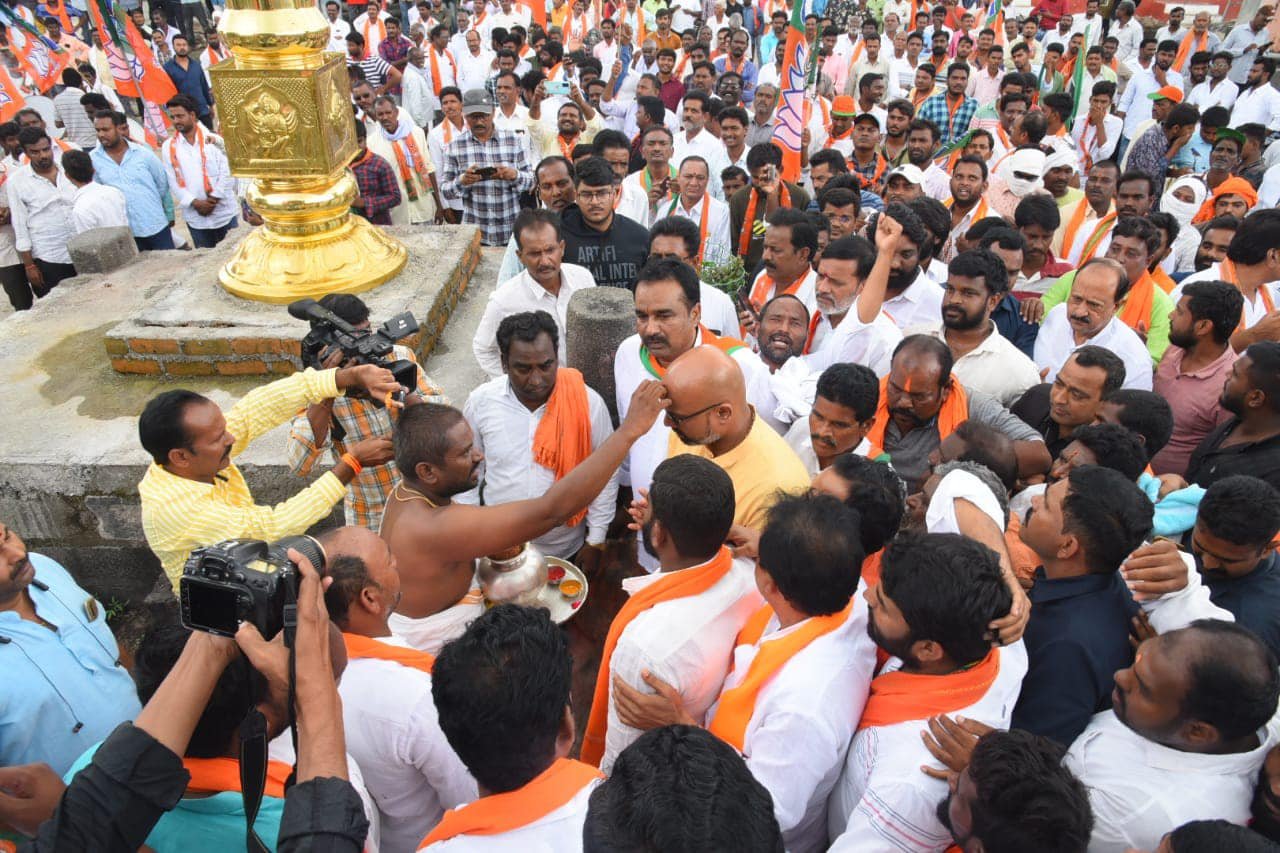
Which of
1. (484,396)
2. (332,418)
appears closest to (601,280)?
(484,396)

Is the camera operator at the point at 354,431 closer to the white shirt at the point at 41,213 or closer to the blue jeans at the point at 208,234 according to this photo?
the white shirt at the point at 41,213

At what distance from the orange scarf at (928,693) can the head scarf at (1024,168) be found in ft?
18.5

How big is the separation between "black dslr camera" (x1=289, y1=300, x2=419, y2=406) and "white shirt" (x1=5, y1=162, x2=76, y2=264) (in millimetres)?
4982

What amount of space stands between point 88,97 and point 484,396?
291 inches

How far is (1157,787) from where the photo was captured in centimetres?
189

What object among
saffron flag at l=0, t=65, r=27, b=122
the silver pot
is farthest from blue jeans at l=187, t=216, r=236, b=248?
the silver pot

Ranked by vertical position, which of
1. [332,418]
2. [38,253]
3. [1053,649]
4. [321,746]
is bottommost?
[38,253]

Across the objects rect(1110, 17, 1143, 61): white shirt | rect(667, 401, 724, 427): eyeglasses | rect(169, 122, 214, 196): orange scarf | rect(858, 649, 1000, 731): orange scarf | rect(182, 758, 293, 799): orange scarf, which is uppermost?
rect(1110, 17, 1143, 61): white shirt

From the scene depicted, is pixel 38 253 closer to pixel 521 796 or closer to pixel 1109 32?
pixel 521 796

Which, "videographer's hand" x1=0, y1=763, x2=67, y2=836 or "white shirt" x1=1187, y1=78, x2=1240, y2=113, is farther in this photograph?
"white shirt" x1=1187, y1=78, x2=1240, y2=113

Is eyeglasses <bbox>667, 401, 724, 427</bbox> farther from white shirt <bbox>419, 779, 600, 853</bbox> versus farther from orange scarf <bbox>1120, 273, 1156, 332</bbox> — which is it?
orange scarf <bbox>1120, 273, 1156, 332</bbox>

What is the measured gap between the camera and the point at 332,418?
3559 millimetres

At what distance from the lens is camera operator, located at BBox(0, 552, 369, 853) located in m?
1.53

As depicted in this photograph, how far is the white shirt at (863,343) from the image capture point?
4043 mm
